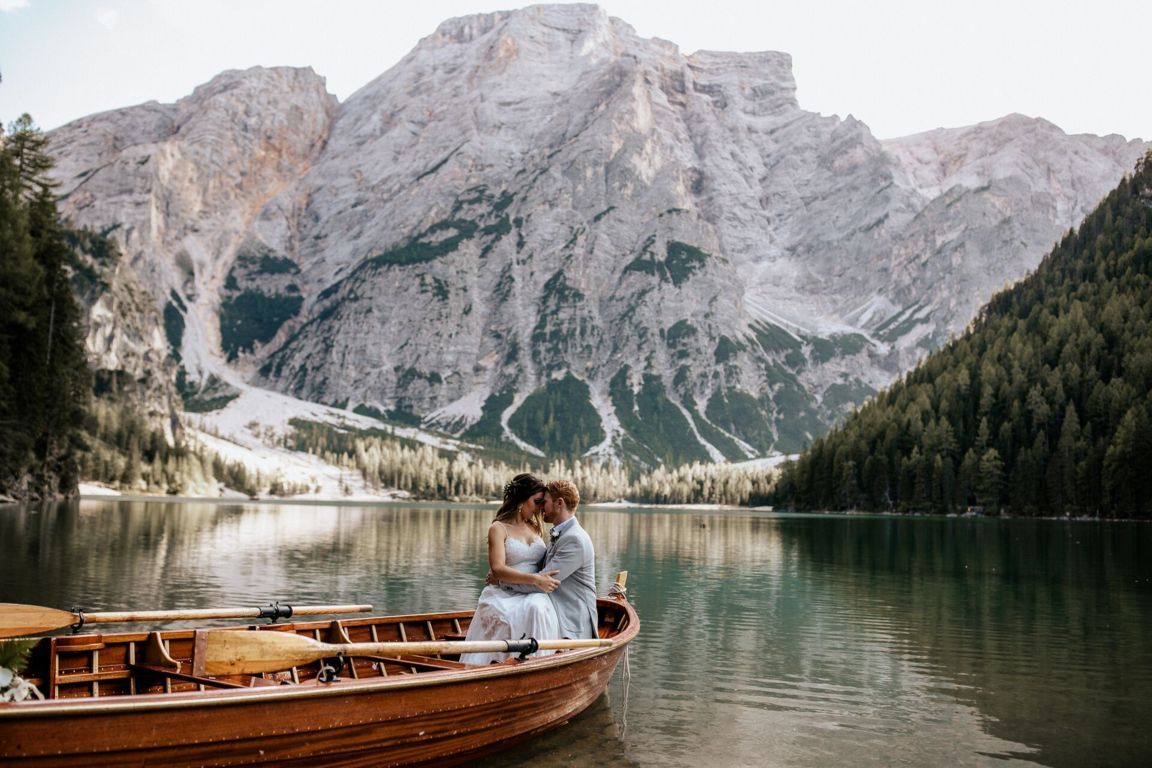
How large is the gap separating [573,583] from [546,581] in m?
1.90

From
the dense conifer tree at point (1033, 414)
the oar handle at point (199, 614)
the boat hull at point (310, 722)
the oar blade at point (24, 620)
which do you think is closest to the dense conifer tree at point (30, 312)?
the oar handle at point (199, 614)

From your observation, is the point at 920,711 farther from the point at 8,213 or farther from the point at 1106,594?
the point at 8,213

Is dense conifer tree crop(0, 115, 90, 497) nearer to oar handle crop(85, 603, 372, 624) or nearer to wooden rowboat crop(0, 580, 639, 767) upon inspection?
oar handle crop(85, 603, 372, 624)

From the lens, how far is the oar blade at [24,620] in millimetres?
15203

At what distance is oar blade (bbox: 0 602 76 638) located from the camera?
49.9 feet

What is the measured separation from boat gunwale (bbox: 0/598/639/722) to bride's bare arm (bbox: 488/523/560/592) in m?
1.56

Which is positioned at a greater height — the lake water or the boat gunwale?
the boat gunwale

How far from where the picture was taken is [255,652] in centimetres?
1420

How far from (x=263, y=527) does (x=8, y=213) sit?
4491 cm

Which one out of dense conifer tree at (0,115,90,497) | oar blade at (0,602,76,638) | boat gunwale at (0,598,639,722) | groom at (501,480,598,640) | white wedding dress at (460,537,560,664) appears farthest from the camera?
dense conifer tree at (0,115,90,497)

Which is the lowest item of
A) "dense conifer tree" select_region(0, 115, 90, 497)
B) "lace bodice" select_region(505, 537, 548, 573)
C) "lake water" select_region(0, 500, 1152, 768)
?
"lake water" select_region(0, 500, 1152, 768)

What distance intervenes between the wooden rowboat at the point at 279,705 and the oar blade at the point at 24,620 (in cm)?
38

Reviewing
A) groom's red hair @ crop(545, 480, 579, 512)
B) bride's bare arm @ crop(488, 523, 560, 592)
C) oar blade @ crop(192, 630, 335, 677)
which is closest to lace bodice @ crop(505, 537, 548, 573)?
bride's bare arm @ crop(488, 523, 560, 592)

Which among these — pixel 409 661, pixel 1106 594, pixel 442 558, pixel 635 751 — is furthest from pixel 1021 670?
pixel 442 558
